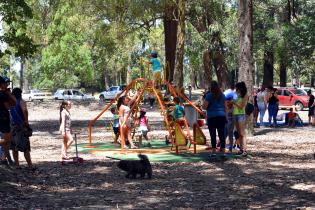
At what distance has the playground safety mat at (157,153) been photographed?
14217 mm

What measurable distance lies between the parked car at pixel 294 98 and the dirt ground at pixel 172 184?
24.3 meters

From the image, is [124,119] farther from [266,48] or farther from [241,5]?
[266,48]

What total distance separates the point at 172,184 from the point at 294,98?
1207 inches

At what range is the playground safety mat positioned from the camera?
1422 centimetres

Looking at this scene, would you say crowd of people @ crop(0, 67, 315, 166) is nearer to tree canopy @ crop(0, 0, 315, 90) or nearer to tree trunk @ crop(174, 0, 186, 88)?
tree canopy @ crop(0, 0, 315, 90)

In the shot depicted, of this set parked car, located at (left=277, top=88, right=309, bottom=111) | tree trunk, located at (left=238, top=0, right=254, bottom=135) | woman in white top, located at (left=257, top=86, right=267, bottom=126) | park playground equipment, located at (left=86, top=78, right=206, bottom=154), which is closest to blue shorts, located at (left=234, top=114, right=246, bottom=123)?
park playground equipment, located at (left=86, top=78, right=206, bottom=154)

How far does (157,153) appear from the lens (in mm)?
15688

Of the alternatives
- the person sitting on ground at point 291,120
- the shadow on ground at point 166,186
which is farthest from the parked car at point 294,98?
the shadow on ground at point 166,186

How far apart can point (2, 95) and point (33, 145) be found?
8.03 m

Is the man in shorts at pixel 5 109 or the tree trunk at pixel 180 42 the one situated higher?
the tree trunk at pixel 180 42

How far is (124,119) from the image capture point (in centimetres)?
1573

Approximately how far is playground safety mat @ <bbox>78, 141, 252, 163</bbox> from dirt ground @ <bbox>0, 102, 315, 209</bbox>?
18.3 inches

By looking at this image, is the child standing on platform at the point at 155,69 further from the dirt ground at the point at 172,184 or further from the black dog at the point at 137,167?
the black dog at the point at 137,167

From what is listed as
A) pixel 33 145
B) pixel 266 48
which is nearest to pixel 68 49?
pixel 266 48
